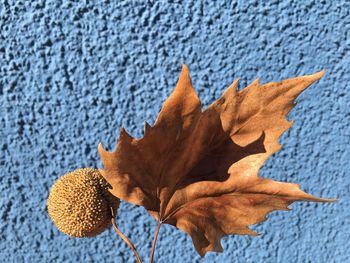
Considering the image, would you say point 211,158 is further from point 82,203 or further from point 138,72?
point 138,72

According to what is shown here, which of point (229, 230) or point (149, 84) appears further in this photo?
point (149, 84)

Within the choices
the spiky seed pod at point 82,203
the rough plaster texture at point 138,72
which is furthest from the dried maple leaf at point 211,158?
the rough plaster texture at point 138,72

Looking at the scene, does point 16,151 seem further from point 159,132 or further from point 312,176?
point 159,132

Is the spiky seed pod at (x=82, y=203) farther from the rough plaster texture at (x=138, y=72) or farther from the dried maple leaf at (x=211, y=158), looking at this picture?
the rough plaster texture at (x=138, y=72)

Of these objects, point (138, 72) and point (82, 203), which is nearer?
point (82, 203)

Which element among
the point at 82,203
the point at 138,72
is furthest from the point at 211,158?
the point at 138,72

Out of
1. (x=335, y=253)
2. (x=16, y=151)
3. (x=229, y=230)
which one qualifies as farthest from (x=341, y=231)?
(x=229, y=230)
